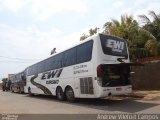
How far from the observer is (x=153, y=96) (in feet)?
54.7

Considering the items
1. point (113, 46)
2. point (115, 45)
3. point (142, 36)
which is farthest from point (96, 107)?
point (142, 36)

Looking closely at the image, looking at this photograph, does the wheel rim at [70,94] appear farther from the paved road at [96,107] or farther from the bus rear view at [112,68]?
the bus rear view at [112,68]

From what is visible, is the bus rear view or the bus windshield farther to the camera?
the bus windshield

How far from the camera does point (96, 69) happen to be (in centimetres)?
1422

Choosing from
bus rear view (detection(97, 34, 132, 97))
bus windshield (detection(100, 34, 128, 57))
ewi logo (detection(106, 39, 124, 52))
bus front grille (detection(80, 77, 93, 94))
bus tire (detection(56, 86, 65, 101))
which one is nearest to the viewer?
bus rear view (detection(97, 34, 132, 97))

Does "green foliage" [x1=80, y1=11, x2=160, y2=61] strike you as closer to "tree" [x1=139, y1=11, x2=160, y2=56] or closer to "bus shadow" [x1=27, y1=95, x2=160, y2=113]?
"tree" [x1=139, y1=11, x2=160, y2=56]

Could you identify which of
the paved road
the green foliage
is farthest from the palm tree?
the paved road

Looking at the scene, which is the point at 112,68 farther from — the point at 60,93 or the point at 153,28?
the point at 153,28

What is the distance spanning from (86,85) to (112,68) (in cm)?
159

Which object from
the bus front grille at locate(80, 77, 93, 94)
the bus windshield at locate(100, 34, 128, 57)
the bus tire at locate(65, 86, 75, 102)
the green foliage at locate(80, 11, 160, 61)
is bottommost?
the bus tire at locate(65, 86, 75, 102)

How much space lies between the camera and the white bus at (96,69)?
14266mm

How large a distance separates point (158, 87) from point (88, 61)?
779 cm

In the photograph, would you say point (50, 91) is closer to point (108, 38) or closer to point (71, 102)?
point (71, 102)

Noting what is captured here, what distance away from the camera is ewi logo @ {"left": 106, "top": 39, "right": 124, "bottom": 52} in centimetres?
1488
